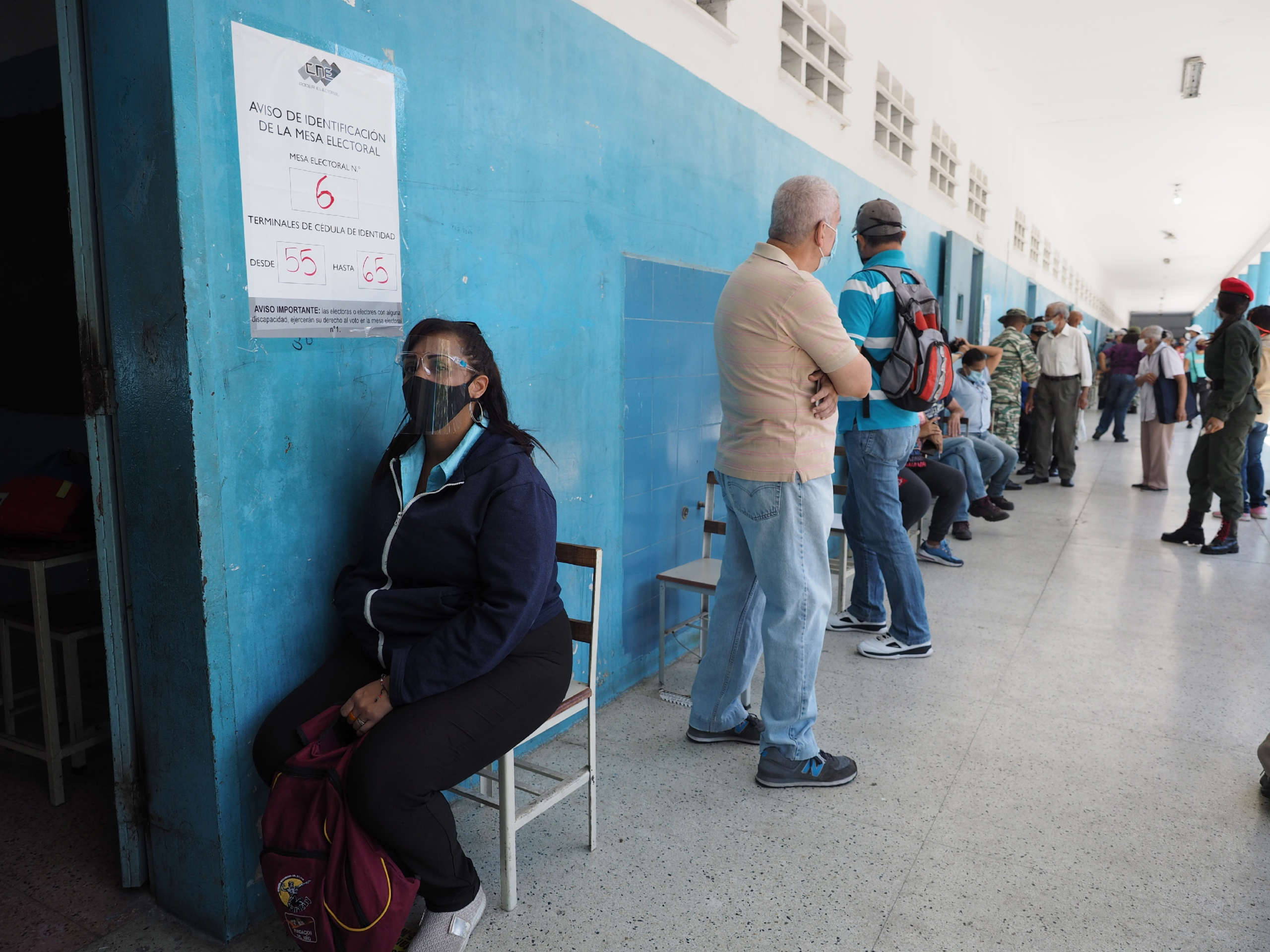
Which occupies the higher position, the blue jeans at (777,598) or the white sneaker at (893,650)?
the blue jeans at (777,598)

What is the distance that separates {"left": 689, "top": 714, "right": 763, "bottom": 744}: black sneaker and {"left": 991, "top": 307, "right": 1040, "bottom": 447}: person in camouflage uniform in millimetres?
5241

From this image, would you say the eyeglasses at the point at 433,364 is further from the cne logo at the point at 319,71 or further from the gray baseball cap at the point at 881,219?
the gray baseball cap at the point at 881,219

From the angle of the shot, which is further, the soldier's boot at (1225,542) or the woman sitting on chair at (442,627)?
the soldier's boot at (1225,542)

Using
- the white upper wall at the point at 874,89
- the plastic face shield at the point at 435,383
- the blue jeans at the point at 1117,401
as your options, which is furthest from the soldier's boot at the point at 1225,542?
the blue jeans at the point at 1117,401

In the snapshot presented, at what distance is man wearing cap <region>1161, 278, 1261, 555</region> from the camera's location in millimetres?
4797

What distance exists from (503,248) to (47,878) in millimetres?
1982

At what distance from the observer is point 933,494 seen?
4836 mm

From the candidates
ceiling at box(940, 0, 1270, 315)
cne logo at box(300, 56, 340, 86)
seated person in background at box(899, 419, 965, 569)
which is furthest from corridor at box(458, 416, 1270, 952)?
ceiling at box(940, 0, 1270, 315)

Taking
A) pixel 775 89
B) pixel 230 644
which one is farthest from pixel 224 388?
pixel 775 89

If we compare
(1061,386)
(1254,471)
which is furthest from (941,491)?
(1061,386)

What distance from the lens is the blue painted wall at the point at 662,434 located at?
10.0ft

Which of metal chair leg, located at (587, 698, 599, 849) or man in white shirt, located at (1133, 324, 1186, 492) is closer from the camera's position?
metal chair leg, located at (587, 698, 599, 849)

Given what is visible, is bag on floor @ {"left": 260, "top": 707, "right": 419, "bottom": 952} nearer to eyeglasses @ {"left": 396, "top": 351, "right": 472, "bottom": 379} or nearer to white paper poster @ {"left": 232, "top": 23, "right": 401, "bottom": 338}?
eyeglasses @ {"left": 396, "top": 351, "right": 472, "bottom": 379}

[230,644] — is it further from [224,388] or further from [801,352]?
[801,352]
